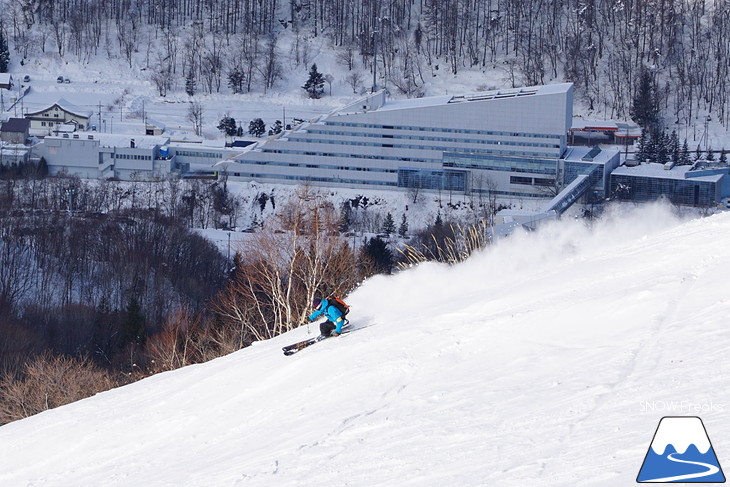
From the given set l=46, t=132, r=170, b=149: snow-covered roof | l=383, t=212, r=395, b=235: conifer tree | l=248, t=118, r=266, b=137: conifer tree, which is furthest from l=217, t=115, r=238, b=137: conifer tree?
l=383, t=212, r=395, b=235: conifer tree

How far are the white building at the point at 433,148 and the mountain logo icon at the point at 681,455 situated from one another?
1682 inches

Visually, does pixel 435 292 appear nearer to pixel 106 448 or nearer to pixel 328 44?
pixel 106 448

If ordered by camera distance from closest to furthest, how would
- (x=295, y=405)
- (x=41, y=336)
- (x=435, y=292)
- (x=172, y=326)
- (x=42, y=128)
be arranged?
(x=295, y=405) → (x=435, y=292) → (x=172, y=326) → (x=41, y=336) → (x=42, y=128)

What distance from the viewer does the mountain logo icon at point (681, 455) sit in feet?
26.9

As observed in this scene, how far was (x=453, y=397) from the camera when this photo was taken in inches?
440

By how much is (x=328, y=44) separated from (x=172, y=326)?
43.0 m

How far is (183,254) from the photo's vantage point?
40.3m

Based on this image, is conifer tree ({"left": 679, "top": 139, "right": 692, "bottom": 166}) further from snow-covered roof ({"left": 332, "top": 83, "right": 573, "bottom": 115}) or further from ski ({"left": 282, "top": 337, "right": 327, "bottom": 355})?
ski ({"left": 282, "top": 337, "right": 327, "bottom": 355})

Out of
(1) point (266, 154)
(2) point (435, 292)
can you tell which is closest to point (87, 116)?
(1) point (266, 154)

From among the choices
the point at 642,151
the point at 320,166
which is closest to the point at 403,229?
the point at 320,166

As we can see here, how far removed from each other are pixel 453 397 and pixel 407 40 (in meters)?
59.1

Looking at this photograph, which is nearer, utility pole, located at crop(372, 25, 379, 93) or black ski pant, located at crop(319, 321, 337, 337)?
black ski pant, located at crop(319, 321, 337, 337)

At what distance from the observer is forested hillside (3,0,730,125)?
64750mm

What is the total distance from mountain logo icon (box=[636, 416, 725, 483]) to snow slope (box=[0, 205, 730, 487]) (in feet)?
0.40
